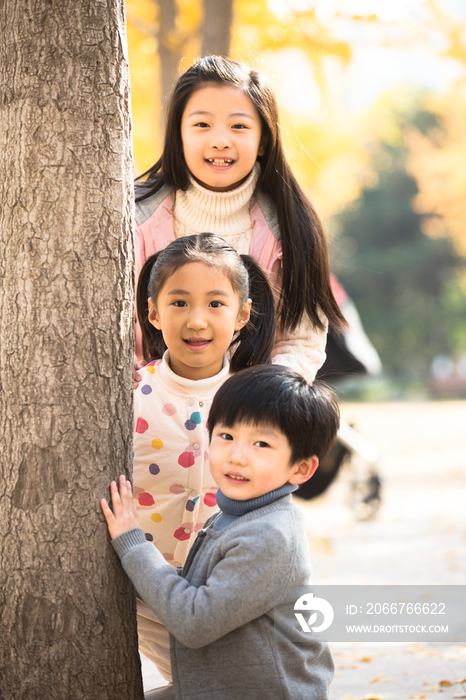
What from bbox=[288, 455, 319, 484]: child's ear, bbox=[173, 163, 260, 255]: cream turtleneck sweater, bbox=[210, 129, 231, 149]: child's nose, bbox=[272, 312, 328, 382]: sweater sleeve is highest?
bbox=[210, 129, 231, 149]: child's nose

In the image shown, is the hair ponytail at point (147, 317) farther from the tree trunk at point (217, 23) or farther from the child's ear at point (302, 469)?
the tree trunk at point (217, 23)

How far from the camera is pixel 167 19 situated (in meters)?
7.23

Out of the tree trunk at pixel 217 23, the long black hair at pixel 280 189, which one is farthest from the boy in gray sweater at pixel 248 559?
the tree trunk at pixel 217 23

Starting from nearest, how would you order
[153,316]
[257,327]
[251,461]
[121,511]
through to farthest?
[251,461]
[121,511]
[153,316]
[257,327]

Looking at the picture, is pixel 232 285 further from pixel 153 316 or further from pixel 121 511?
pixel 121 511

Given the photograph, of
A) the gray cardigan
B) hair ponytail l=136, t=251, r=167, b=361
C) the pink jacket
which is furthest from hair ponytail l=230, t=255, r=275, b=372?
the gray cardigan

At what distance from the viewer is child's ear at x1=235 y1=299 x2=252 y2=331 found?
2367mm

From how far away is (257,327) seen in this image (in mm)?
2475

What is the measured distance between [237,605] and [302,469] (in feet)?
1.22

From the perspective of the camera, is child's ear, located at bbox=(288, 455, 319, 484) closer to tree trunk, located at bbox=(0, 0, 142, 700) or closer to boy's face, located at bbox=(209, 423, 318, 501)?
boy's face, located at bbox=(209, 423, 318, 501)

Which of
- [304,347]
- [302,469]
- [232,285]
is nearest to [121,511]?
[302,469]

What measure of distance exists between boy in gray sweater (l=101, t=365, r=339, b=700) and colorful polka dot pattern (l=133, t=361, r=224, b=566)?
0.31 meters

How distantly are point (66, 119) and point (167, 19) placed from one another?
19.0 feet

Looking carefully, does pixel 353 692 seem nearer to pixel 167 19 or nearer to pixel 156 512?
pixel 156 512
